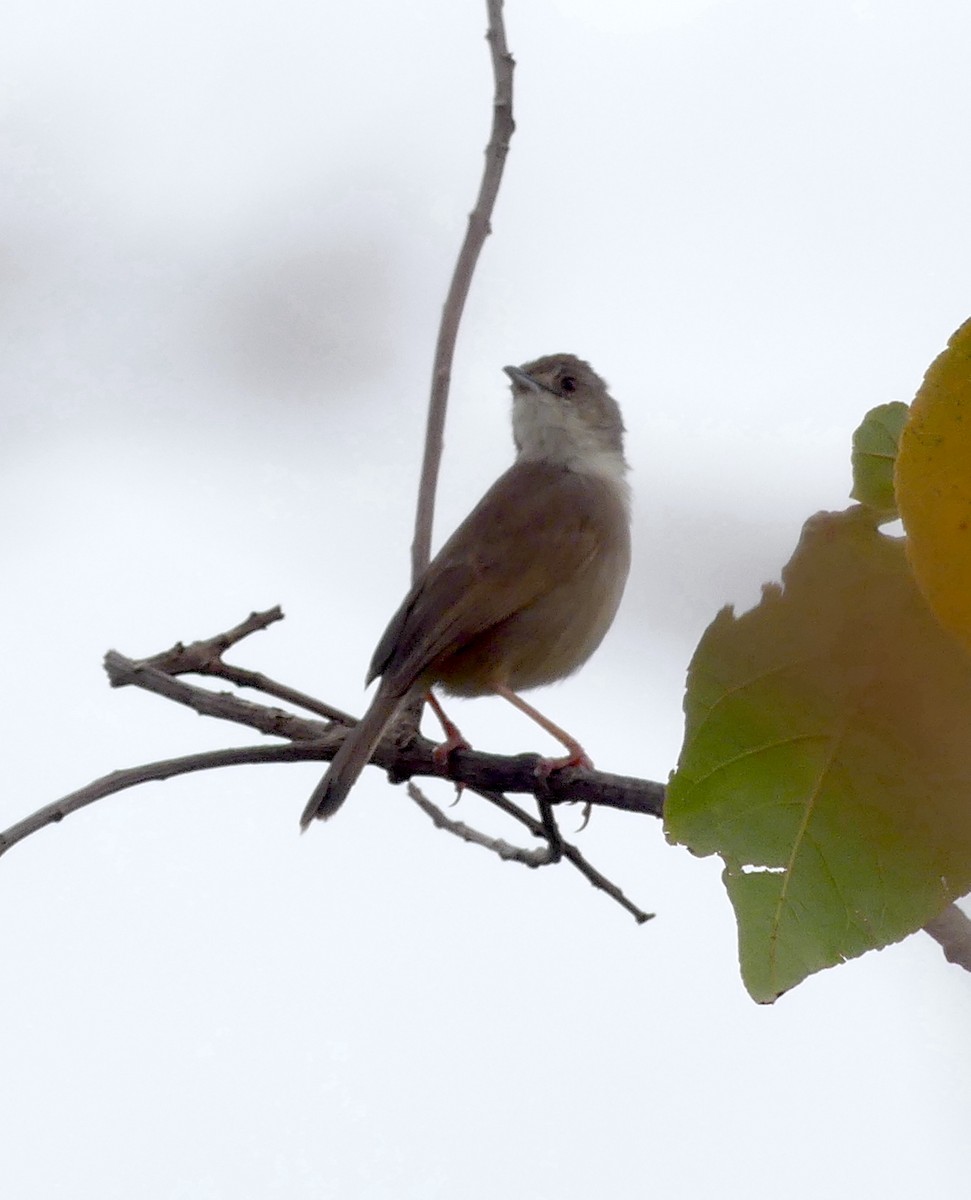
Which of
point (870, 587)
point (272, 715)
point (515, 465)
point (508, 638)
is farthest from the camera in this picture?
point (515, 465)

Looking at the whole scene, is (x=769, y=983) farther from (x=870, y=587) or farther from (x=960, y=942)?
(x=870, y=587)

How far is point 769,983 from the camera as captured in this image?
0.73 metres

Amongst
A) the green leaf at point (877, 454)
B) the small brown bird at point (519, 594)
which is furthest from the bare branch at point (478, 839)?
the green leaf at point (877, 454)

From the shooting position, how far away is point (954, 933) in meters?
0.74

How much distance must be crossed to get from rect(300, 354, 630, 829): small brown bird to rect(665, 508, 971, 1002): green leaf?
127 inches

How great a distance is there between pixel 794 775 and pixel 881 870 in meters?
0.07

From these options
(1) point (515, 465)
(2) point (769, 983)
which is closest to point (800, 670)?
(2) point (769, 983)

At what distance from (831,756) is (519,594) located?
445 cm

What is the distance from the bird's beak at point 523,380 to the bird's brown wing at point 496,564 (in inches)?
33.5

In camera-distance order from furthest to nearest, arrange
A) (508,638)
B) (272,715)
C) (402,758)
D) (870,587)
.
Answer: (508,638), (402,758), (272,715), (870,587)

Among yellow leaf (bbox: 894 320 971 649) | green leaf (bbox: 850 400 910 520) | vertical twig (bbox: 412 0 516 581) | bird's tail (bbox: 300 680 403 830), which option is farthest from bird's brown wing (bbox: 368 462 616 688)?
yellow leaf (bbox: 894 320 971 649)

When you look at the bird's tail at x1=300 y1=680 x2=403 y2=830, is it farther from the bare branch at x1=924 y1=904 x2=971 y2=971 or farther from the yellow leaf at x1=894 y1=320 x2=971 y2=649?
the yellow leaf at x1=894 y1=320 x2=971 y2=649

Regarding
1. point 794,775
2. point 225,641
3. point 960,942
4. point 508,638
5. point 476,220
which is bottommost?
point 960,942

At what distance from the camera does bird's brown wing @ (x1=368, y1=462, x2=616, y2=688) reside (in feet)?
15.6
